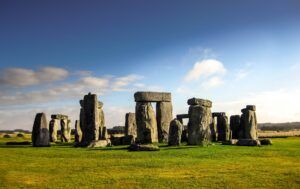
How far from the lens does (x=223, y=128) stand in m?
29.2

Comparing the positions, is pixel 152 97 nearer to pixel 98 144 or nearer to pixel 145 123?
pixel 145 123

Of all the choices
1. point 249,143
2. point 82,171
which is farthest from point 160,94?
point 82,171

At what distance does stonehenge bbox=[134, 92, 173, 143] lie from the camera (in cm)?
2473

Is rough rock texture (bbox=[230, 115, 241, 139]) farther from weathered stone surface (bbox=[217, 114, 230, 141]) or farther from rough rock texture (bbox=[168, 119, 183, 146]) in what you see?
rough rock texture (bbox=[168, 119, 183, 146])

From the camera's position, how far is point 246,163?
14.3 m

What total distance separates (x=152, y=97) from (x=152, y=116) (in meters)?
1.51

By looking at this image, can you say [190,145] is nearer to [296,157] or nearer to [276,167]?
[296,157]

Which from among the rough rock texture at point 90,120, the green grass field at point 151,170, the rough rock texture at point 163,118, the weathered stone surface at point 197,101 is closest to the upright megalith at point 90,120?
the rough rock texture at point 90,120

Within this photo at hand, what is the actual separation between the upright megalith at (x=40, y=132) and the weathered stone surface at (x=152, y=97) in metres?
6.48

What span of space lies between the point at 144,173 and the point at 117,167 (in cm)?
143

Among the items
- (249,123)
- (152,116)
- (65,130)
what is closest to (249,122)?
(249,123)

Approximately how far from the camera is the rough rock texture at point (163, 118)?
87.7 ft

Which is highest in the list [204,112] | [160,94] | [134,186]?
[160,94]

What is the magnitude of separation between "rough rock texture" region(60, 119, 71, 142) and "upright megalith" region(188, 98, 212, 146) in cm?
1378
